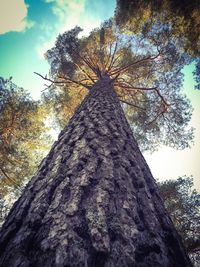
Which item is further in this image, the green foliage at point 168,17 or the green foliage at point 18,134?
the green foliage at point 18,134

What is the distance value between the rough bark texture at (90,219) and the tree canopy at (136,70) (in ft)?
24.0

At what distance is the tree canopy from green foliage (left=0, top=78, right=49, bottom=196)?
5.04 ft

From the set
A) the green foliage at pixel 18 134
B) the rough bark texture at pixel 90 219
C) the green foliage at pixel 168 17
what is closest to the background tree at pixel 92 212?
the rough bark texture at pixel 90 219

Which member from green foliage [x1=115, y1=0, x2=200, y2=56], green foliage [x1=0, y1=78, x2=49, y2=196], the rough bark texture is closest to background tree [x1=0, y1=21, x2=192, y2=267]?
the rough bark texture

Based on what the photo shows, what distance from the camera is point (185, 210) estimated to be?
852 cm

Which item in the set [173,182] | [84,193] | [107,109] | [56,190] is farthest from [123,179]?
[173,182]

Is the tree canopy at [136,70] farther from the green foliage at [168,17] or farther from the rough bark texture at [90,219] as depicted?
the rough bark texture at [90,219]

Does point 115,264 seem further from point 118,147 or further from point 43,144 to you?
point 43,144

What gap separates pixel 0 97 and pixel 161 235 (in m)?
9.16

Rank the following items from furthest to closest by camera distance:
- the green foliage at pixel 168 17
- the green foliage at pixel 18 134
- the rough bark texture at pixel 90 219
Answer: the green foliage at pixel 18 134
the green foliage at pixel 168 17
the rough bark texture at pixel 90 219

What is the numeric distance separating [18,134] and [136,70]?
18.7ft

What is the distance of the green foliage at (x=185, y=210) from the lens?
7.50 m

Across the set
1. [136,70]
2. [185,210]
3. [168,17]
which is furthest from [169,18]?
[185,210]

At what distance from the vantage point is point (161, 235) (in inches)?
60.3
